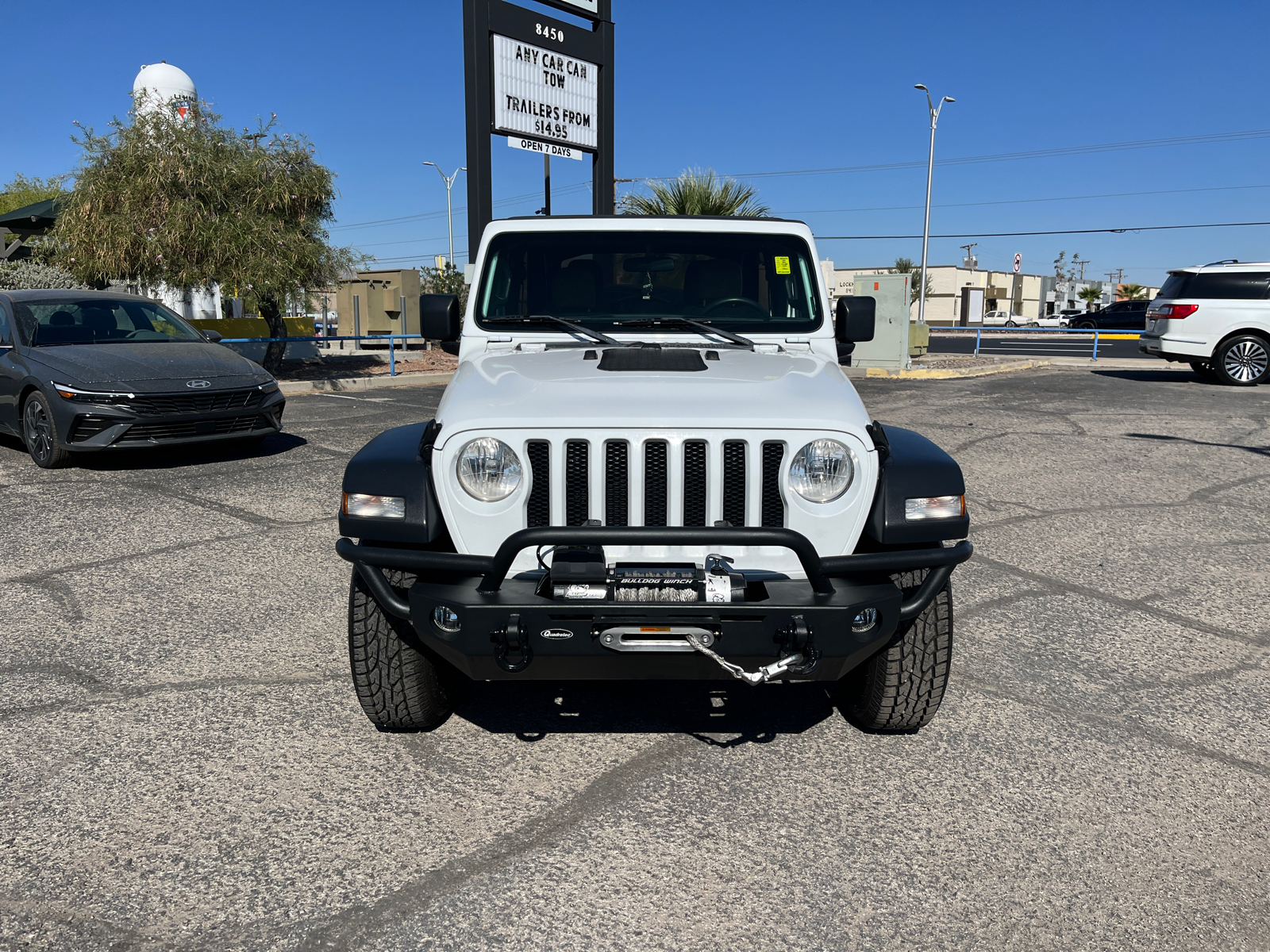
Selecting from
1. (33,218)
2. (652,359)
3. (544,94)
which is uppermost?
(544,94)

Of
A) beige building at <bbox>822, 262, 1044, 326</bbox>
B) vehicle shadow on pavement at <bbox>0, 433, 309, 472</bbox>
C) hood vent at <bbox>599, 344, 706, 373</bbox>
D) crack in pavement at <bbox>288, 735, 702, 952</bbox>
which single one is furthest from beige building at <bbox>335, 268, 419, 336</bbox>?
beige building at <bbox>822, 262, 1044, 326</bbox>

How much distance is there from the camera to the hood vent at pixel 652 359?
3.58 m

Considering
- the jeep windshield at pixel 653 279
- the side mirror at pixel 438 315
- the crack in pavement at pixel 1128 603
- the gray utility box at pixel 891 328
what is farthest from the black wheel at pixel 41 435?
the gray utility box at pixel 891 328

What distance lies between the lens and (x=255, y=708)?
149 inches

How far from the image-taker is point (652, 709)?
→ 12.6ft

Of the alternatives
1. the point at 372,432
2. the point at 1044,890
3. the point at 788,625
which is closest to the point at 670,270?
the point at 788,625

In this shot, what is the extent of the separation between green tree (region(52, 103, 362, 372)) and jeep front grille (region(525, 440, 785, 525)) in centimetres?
1531

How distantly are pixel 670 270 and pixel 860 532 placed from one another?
1.89 m

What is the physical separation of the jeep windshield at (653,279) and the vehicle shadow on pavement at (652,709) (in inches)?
60.7

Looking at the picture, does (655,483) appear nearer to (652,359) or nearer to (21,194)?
(652,359)

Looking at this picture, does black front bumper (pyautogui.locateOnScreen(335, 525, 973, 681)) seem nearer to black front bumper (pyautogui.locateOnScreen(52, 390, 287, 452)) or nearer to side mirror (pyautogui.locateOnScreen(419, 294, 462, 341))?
side mirror (pyautogui.locateOnScreen(419, 294, 462, 341))

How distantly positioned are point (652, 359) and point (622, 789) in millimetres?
1516

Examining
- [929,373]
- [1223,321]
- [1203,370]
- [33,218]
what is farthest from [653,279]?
[33,218]

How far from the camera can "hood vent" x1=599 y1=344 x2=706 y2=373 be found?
141 inches
